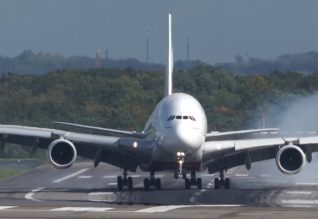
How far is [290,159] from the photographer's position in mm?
43281

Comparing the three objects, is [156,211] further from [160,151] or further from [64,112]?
[64,112]

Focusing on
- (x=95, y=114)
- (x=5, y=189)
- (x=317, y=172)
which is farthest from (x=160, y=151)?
(x=95, y=114)

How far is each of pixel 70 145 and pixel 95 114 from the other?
1433 inches

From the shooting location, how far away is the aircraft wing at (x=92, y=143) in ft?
144

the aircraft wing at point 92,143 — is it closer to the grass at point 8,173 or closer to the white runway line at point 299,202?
the white runway line at point 299,202

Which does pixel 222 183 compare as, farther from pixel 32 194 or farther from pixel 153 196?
pixel 32 194

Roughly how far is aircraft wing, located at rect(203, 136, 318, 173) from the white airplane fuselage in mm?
584

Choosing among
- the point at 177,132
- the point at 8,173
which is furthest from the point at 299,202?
the point at 8,173

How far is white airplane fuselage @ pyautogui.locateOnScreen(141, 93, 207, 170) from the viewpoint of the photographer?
41938mm

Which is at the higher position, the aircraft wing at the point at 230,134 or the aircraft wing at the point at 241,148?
the aircraft wing at the point at 230,134

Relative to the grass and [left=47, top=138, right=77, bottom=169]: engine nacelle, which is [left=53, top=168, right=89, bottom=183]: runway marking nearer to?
the grass

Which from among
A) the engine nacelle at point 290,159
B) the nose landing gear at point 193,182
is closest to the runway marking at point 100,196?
the nose landing gear at point 193,182

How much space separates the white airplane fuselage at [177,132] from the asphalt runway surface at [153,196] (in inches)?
41.7

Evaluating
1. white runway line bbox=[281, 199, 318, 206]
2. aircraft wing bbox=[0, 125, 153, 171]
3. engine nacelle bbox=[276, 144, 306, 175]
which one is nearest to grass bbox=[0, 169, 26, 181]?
aircraft wing bbox=[0, 125, 153, 171]
